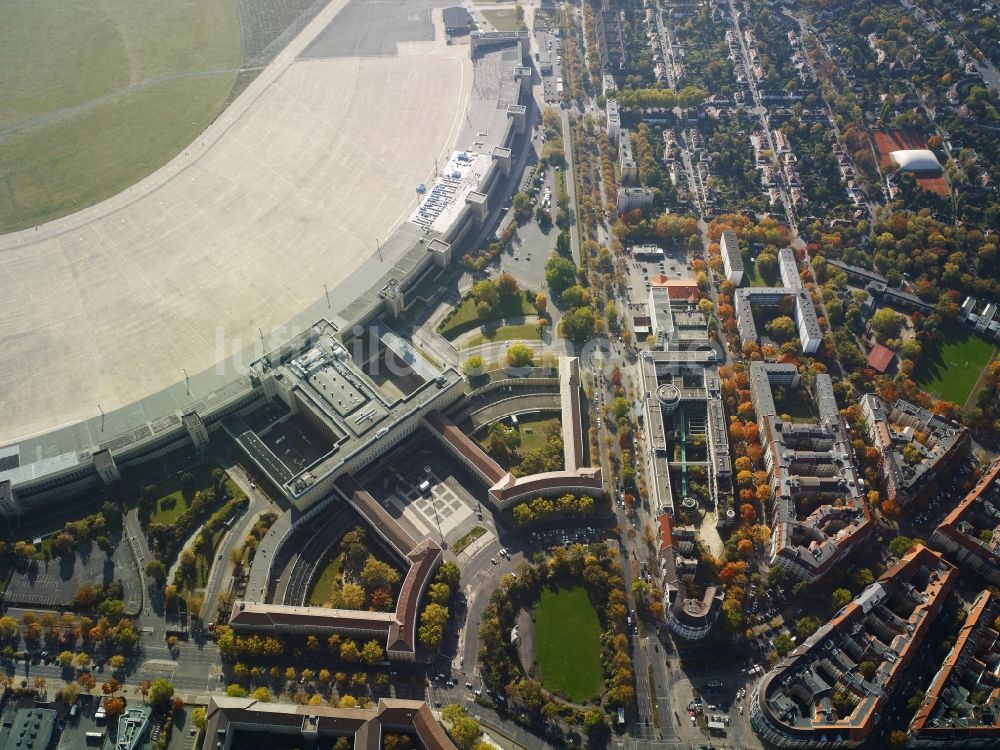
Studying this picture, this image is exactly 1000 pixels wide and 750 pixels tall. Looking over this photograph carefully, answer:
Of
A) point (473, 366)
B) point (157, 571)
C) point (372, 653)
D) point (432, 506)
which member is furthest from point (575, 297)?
point (157, 571)

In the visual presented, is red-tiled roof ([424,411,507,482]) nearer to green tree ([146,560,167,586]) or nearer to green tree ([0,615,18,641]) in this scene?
green tree ([146,560,167,586])

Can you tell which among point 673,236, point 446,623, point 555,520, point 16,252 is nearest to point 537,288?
point 673,236

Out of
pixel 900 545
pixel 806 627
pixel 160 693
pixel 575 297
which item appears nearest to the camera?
pixel 160 693

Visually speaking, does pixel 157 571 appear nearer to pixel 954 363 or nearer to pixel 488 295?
pixel 488 295

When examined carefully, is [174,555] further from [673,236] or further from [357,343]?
[673,236]

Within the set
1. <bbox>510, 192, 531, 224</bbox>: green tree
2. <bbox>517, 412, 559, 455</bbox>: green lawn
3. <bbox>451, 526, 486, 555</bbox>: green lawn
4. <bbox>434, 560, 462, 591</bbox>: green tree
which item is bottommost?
<bbox>434, 560, 462, 591</bbox>: green tree

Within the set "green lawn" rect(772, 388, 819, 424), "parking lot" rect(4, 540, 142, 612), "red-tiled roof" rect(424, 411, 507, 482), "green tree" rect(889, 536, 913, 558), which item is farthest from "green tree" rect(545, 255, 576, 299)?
"parking lot" rect(4, 540, 142, 612)
